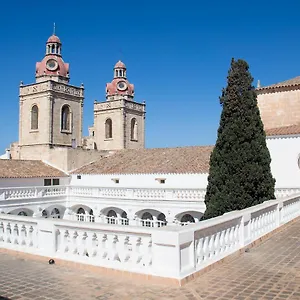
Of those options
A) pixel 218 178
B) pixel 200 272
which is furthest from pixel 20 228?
pixel 218 178

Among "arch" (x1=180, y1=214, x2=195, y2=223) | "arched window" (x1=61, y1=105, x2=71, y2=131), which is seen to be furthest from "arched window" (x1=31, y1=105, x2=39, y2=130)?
"arch" (x1=180, y1=214, x2=195, y2=223)

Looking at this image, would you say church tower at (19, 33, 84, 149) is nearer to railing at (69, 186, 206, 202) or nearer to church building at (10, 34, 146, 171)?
church building at (10, 34, 146, 171)

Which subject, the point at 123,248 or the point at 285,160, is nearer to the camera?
the point at 123,248

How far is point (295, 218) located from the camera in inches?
558

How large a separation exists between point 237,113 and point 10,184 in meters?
20.6

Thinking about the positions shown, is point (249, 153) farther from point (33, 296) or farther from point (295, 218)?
point (33, 296)

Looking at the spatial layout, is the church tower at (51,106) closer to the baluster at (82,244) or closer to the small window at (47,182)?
the small window at (47,182)

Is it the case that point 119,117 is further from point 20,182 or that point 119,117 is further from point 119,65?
point 20,182

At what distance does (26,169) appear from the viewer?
105ft

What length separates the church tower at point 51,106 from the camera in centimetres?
3822

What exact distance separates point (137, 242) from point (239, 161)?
871 cm

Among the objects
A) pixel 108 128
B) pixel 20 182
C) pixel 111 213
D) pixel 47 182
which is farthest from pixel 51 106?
pixel 111 213

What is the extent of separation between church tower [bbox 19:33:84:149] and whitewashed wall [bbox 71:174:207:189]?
A: 20.0 feet

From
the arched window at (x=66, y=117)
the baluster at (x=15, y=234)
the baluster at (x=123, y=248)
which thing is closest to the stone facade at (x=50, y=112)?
the arched window at (x=66, y=117)
